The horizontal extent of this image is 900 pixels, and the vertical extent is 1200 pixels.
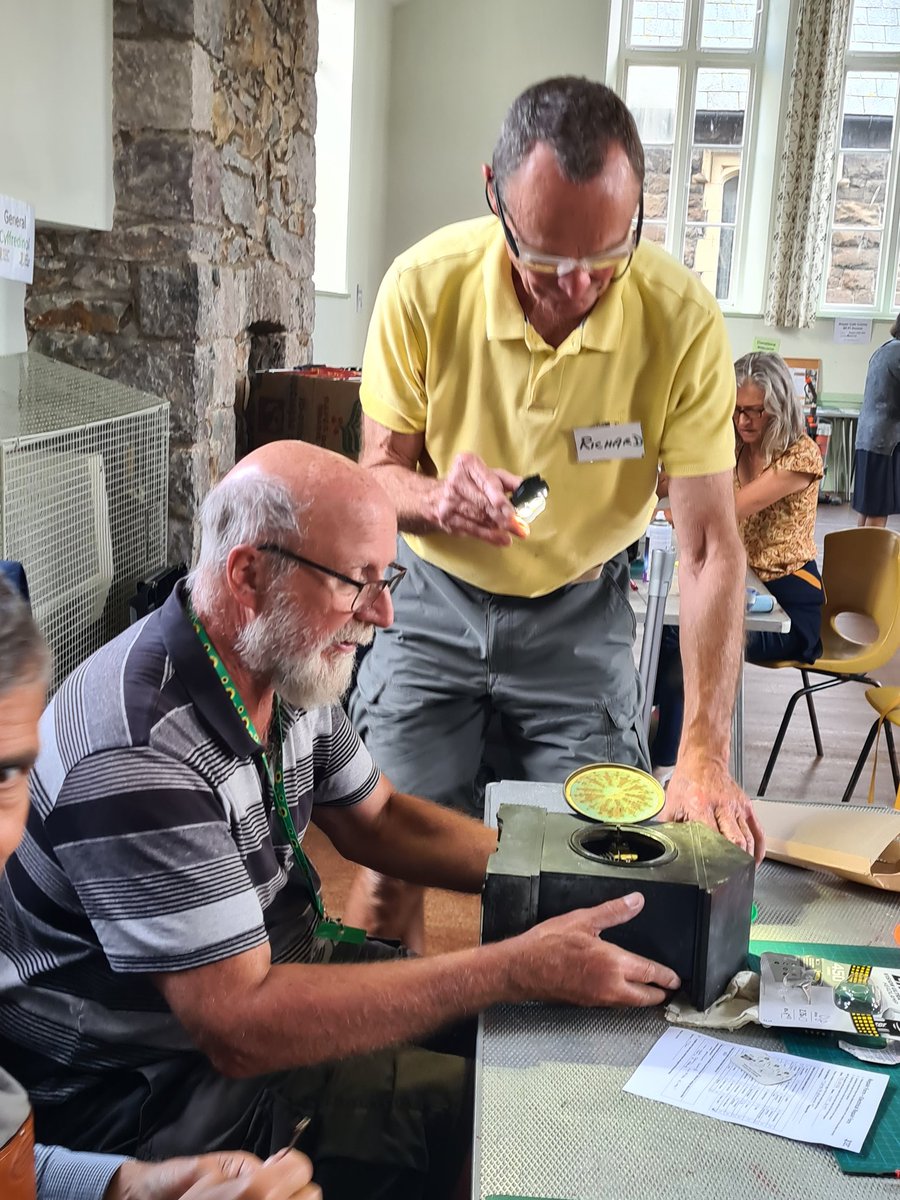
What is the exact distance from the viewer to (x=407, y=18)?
28.8 ft

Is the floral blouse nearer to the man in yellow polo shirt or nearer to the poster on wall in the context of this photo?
the man in yellow polo shirt

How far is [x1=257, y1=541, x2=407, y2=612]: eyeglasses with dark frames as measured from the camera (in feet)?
4.97

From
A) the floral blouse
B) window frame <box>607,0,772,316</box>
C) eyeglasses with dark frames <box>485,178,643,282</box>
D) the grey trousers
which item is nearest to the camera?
eyeglasses with dark frames <box>485,178,643,282</box>

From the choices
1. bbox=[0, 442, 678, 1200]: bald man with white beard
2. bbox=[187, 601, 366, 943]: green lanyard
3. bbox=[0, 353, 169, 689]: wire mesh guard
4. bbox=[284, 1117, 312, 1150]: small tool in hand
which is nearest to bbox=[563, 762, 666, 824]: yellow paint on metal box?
bbox=[0, 442, 678, 1200]: bald man with white beard

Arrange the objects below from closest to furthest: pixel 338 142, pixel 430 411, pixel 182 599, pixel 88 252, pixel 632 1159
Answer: pixel 632 1159
pixel 182 599
pixel 430 411
pixel 88 252
pixel 338 142

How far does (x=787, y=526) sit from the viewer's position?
4.12m

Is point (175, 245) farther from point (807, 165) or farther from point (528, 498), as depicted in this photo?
point (807, 165)

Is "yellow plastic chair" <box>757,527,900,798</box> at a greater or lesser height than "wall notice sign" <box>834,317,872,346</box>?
lesser

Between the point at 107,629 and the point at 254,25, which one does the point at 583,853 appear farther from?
the point at 254,25

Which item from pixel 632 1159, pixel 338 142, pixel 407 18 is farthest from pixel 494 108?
pixel 632 1159

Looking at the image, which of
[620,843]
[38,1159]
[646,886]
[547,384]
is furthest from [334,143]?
[38,1159]

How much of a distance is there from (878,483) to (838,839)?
21.3 feet

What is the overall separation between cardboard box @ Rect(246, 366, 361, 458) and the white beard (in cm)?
237

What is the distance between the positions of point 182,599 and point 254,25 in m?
2.73
